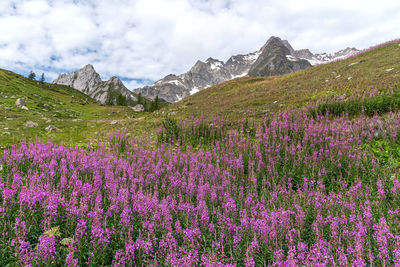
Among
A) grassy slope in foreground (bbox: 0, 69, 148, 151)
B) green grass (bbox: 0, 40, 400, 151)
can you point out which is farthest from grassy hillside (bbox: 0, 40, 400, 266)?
grassy slope in foreground (bbox: 0, 69, 148, 151)

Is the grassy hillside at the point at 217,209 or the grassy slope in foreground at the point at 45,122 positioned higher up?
the grassy slope in foreground at the point at 45,122

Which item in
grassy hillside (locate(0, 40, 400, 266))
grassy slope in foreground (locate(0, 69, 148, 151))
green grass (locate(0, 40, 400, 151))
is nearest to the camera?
grassy hillside (locate(0, 40, 400, 266))

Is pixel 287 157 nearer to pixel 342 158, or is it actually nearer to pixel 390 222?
pixel 342 158

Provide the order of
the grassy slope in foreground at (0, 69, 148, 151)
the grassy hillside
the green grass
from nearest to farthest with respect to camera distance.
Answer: the grassy hillside
the green grass
the grassy slope in foreground at (0, 69, 148, 151)

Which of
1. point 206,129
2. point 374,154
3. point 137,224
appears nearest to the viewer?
point 137,224

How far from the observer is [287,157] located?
616 centimetres

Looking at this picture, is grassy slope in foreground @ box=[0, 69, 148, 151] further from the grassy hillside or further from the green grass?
the grassy hillside

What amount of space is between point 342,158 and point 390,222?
10.2ft

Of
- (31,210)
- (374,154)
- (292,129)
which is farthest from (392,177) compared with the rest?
(31,210)

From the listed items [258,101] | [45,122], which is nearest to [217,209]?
[258,101]

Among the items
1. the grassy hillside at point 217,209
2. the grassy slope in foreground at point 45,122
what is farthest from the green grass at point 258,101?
the grassy hillside at point 217,209

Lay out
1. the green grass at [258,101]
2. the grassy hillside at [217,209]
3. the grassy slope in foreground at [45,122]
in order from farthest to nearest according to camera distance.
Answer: the grassy slope in foreground at [45,122], the green grass at [258,101], the grassy hillside at [217,209]

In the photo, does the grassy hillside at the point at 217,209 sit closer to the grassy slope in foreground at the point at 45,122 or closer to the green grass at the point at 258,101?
the green grass at the point at 258,101

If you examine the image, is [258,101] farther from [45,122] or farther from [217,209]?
[45,122]
